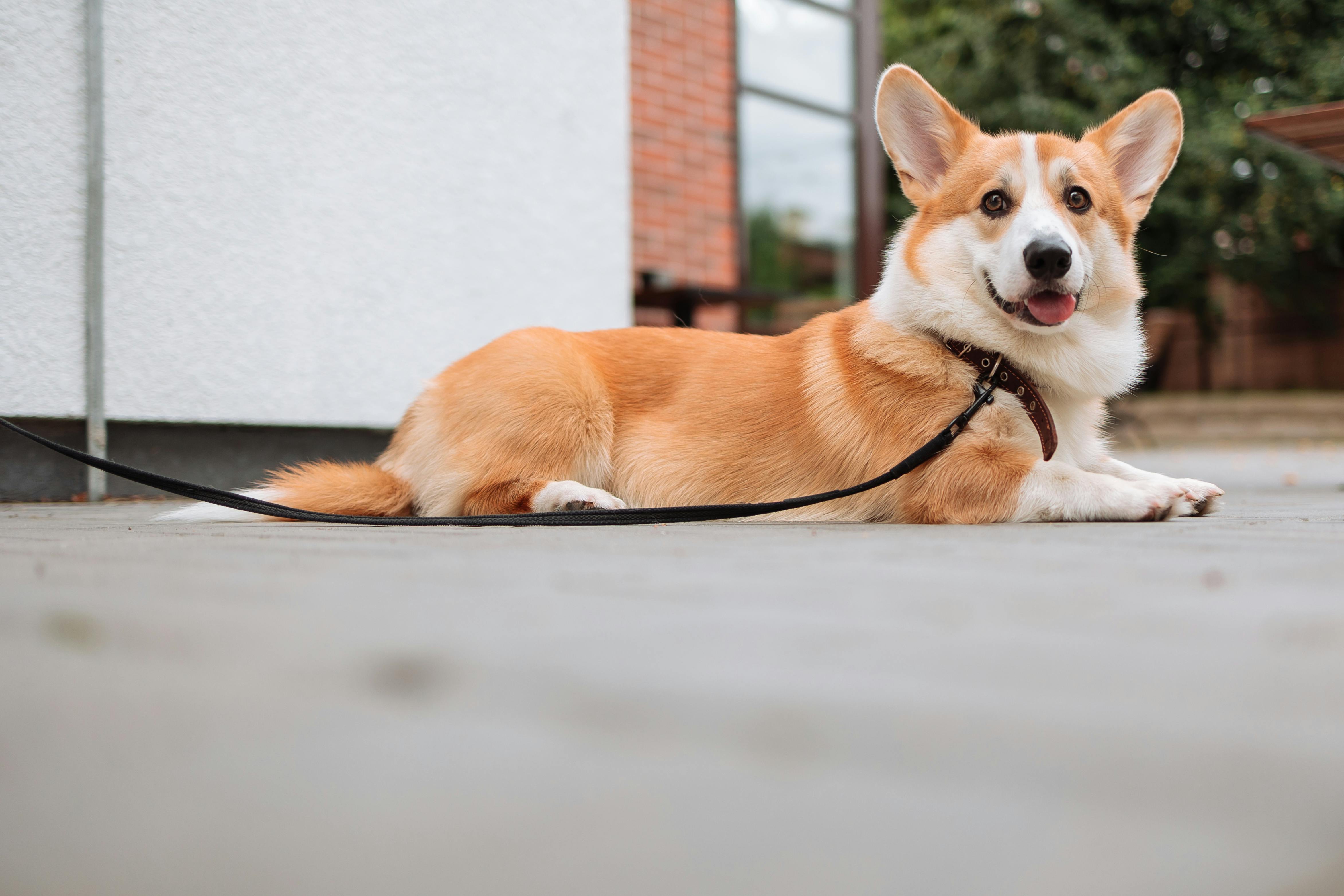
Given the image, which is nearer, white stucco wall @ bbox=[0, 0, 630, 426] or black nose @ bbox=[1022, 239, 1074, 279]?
black nose @ bbox=[1022, 239, 1074, 279]

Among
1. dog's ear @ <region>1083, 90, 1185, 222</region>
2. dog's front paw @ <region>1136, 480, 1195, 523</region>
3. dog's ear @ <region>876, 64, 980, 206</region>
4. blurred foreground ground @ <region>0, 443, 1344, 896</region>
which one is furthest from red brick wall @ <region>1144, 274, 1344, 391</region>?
blurred foreground ground @ <region>0, 443, 1344, 896</region>

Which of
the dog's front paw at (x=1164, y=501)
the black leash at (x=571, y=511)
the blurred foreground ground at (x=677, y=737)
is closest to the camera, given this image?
the blurred foreground ground at (x=677, y=737)

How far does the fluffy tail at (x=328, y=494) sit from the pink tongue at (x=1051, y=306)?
167 cm

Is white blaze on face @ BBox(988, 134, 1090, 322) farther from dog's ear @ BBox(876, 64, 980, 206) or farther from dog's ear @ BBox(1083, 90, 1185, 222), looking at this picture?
dog's ear @ BBox(1083, 90, 1185, 222)

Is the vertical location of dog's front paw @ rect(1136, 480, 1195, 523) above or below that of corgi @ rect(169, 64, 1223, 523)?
below

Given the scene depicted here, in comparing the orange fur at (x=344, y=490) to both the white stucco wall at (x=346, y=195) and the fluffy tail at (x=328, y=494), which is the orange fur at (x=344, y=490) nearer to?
the fluffy tail at (x=328, y=494)

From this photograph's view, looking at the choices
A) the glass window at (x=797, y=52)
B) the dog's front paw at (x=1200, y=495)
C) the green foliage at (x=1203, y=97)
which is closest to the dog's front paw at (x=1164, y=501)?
the dog's front paw at (x=1200, y=495)

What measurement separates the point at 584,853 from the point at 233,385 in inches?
143

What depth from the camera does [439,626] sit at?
96cm

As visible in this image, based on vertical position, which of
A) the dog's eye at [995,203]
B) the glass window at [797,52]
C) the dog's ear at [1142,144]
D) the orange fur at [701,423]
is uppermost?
the glass window at [797,52]

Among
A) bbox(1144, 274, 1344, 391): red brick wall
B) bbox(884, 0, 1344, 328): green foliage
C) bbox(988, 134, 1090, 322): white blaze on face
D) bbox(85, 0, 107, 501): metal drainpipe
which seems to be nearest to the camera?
bbox(988, 134, 1090, 322): white blaze on face

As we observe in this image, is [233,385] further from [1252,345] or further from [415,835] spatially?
[1252,345]

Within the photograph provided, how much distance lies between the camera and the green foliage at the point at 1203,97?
12969 mm

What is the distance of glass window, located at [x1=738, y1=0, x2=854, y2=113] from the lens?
6.80 metres
